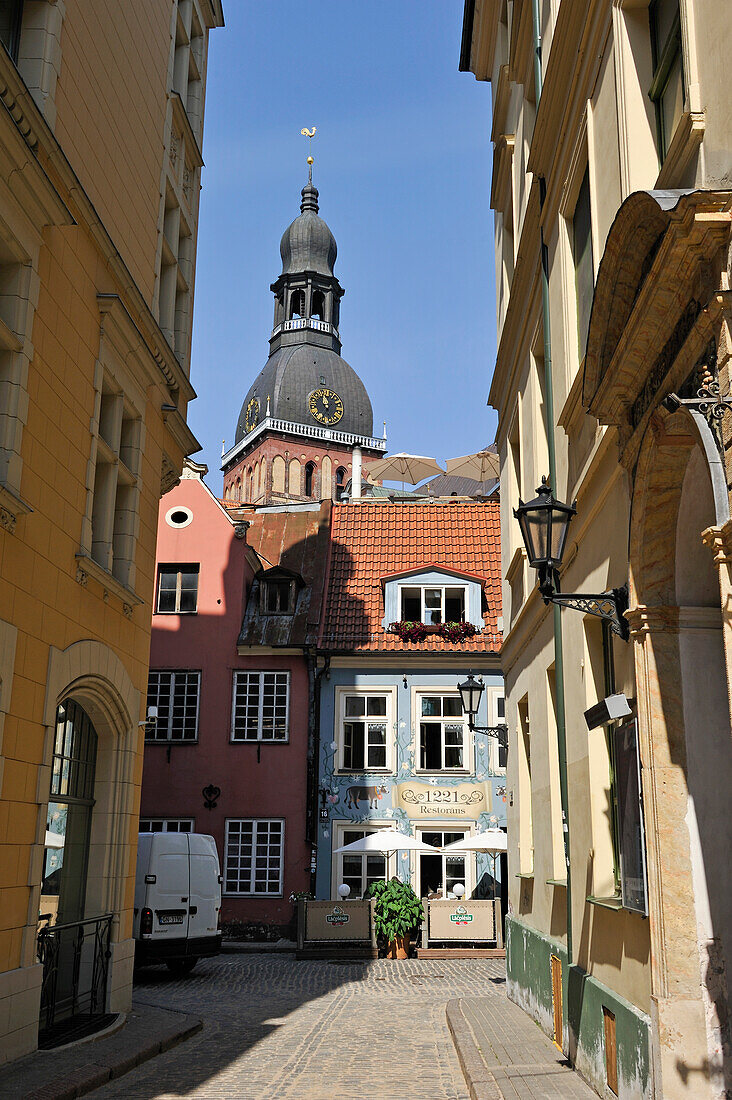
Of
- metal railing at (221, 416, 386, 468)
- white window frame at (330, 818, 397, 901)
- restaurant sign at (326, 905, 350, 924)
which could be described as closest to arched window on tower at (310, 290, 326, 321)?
metal railing at (221, 416, 386, 468)

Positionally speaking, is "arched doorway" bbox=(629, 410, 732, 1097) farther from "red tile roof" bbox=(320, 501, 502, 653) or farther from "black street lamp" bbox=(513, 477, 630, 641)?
"red tile roof" bbox=(320, 501, 502, 653)

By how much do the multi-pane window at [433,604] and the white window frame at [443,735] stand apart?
6.57ft

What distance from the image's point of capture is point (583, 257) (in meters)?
10.3

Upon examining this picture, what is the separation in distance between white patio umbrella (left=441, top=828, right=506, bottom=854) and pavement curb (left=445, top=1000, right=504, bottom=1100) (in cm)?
1004

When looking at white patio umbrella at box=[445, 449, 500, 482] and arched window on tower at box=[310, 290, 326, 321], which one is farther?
arched window on tower at box=[310, 290, 326, 321]

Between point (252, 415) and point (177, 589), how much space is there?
2988 inches

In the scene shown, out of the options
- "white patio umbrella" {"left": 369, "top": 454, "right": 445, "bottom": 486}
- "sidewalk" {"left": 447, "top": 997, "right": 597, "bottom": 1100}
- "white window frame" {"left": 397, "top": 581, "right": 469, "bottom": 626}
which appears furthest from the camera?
"white patio umbrella" {"left": 369, "top": 454, "right": 445, "bottom": 486}

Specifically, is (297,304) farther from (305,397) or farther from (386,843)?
(386,843)

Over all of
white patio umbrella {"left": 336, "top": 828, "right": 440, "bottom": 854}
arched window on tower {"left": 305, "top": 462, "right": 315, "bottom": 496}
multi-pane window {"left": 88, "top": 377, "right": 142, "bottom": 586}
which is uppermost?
arched window on tower {"left": 305, "top": 462, "right": 315, "bottom": 496}

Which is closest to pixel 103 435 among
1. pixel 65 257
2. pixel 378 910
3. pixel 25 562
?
pixel 65 257

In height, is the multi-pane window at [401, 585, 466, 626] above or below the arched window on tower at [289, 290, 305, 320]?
below

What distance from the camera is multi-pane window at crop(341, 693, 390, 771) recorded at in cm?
2714

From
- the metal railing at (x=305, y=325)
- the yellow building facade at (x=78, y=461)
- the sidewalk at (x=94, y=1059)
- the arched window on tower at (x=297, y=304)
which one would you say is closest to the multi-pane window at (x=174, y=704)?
the yellow building facade at (x=78, y=461)

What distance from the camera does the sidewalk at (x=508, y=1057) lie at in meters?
8.53
